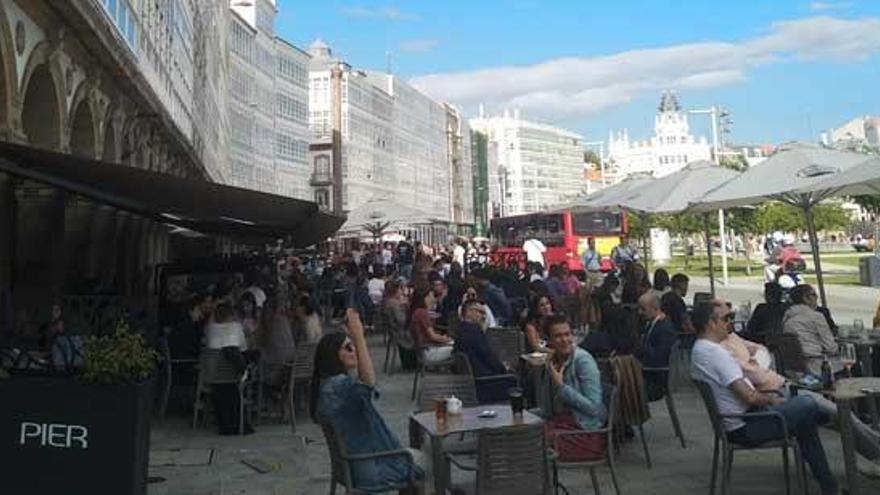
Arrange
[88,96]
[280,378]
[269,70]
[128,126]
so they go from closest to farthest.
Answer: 1. [280,378]
2. [88,96]
3. [128,126]
4. [269,70]

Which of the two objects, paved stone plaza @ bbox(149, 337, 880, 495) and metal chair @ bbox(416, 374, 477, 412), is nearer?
metal chair @ bbox(416, 374, 477, 412)

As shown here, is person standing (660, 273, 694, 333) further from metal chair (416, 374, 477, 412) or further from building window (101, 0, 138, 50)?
building window (101, 0, 138, 50)

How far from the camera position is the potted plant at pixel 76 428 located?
4934 millimetres

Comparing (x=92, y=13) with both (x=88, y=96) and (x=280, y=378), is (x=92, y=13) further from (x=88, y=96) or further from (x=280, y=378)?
(x=280, y=378)

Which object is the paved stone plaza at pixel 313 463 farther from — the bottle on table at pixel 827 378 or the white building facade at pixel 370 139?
the white building facade at pixel 370 139

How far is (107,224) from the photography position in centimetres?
1994

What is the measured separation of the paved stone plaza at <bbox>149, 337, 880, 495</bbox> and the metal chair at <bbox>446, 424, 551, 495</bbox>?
1792 mm

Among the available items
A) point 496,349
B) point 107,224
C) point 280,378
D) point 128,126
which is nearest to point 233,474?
point 280,378

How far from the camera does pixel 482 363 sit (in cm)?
813

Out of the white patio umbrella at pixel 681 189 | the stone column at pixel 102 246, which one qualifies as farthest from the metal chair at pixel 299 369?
the stone column at pixel 102 246

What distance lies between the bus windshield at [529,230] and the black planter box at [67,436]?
3067 cm

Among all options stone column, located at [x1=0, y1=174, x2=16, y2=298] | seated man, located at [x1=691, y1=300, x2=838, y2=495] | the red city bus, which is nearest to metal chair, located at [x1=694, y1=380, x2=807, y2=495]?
Answer: seated man, located at [x1=691, y1=300, x2=838, y2=495]

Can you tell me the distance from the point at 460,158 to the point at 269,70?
76.8 m

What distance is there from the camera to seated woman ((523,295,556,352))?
9.27 meters
